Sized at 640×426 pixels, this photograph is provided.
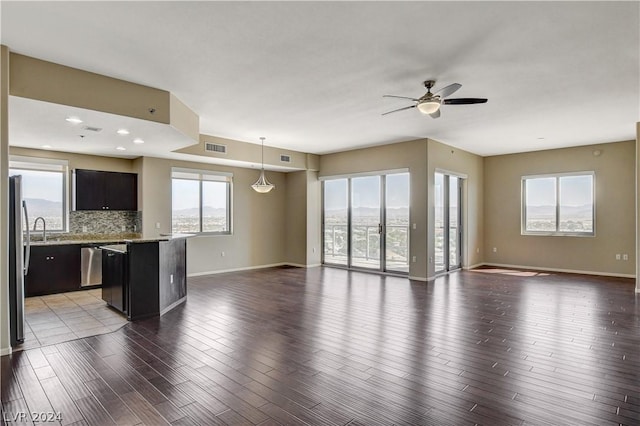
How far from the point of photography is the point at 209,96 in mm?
4785

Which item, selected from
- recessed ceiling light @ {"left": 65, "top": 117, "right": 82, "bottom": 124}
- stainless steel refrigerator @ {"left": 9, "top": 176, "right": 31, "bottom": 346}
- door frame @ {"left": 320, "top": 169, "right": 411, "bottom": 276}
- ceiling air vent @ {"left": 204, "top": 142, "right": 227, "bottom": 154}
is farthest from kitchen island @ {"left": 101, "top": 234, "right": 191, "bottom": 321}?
door frame @ {"left": 320, "top": 169, "right": 411, "bottom": 276}

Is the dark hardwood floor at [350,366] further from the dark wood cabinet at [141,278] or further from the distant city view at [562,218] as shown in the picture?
the distant city view at [562,218]

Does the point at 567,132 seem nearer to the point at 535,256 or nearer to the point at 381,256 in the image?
the point at 535,256

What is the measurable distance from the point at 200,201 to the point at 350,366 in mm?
6053

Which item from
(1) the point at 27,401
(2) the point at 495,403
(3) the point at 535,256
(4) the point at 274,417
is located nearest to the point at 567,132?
(3) the point at 535,256

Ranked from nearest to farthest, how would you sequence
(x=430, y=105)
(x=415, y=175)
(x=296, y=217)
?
(x=430, y=105)
(x=415, y=175)
(x=296, y=217)

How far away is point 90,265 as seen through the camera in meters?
6.49

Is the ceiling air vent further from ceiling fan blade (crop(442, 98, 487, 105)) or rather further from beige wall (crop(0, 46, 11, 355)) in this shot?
ceiling fan blade (crop(442, 98, 487, 105))

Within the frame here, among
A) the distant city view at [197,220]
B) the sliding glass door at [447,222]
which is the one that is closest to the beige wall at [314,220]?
the distant city view at [197,220]

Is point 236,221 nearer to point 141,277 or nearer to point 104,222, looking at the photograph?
point 104,222

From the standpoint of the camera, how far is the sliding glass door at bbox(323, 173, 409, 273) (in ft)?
26.2

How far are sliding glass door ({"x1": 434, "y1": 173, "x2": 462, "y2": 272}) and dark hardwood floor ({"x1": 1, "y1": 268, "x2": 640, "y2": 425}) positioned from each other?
2674mm

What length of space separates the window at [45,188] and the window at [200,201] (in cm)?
195

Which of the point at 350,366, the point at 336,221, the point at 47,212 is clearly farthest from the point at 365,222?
the point at 47,212
